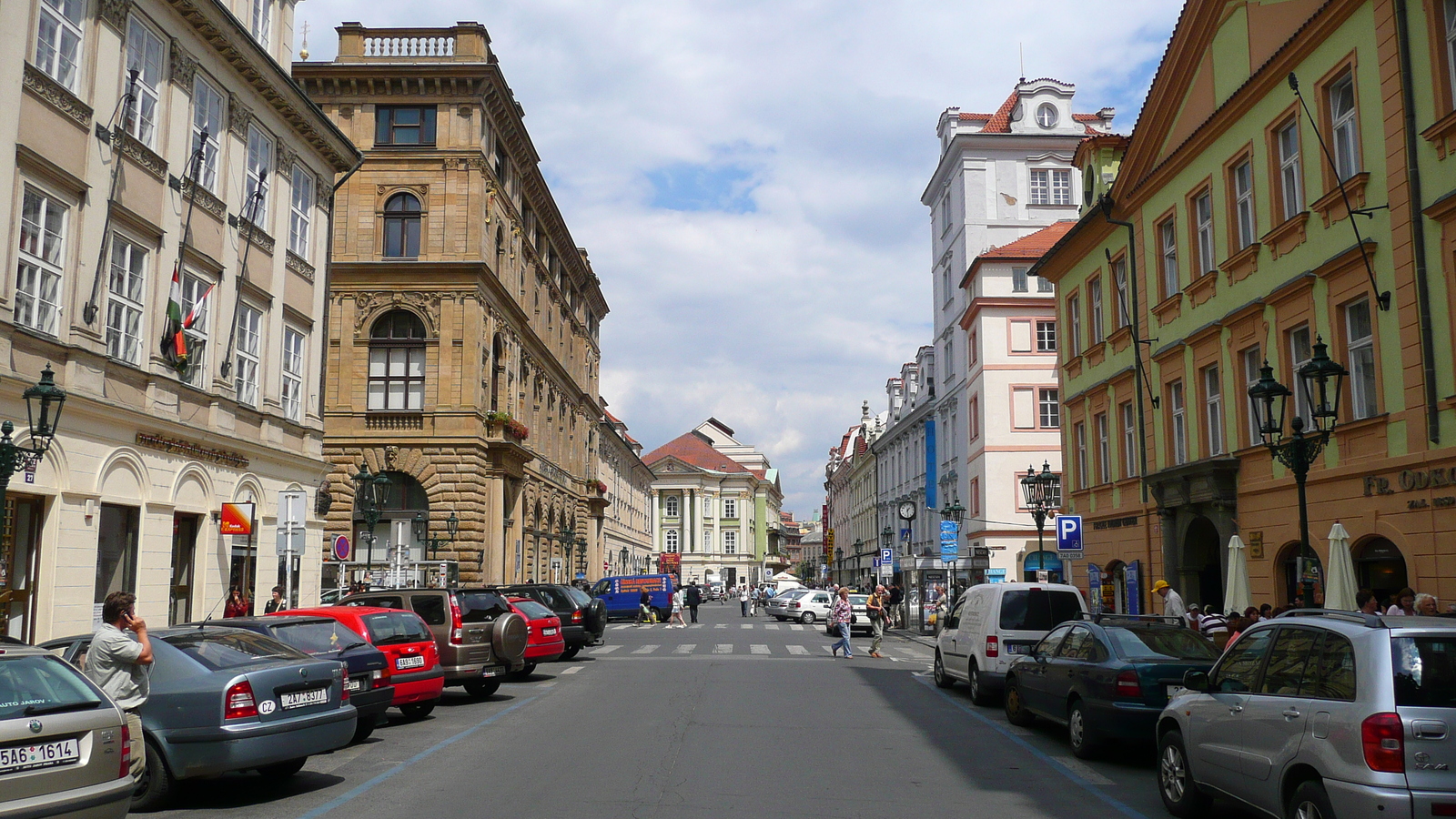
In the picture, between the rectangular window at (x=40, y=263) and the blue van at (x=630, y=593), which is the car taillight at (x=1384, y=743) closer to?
the rectangular window at (x=40, y=263)

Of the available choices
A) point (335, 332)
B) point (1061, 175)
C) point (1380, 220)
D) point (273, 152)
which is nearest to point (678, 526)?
point (1061, 175)

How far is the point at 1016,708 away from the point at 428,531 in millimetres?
30077

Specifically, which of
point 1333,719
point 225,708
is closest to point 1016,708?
point 1333,719

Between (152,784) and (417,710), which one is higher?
(152,784)

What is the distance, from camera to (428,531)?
41.2 metres

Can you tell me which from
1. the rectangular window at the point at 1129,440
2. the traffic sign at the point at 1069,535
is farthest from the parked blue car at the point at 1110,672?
the rectangular window at the point at 1129,440

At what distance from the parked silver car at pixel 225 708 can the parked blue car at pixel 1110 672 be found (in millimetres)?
7267

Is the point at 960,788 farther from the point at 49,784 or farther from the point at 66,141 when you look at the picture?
the point at 66,141

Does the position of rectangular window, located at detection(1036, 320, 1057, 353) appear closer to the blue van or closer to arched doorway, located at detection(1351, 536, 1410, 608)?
the blue van

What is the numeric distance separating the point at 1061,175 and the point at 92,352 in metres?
46.0

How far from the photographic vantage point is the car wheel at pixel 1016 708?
1465 cm

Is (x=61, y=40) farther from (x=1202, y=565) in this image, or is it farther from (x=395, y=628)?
(x=1202, y=565)

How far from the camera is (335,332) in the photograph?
137 feet

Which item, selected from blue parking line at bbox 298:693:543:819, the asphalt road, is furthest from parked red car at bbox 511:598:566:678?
blue parking line at bbox 298:693:543:819
